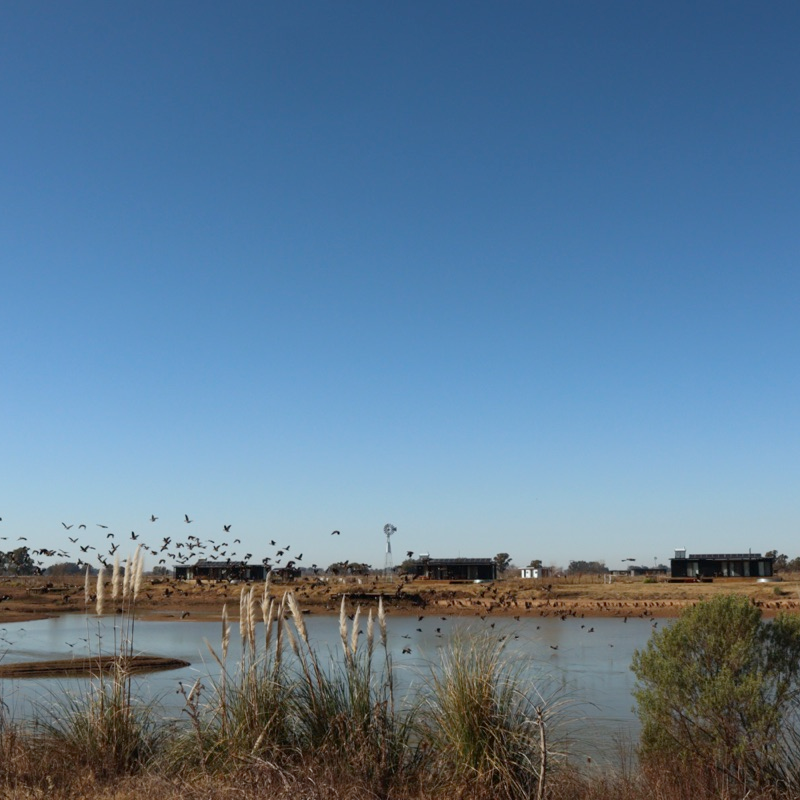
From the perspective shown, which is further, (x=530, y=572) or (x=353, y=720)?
(x=530, y=572)

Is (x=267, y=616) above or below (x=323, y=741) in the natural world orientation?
above

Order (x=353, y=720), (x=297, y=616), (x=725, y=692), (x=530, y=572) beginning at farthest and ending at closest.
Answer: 1. (x=530, y=572)
2. (x=725, y=692)
3. (x=353, y=720)
4. (x=297, y=616)

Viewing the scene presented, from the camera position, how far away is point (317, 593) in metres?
60.9

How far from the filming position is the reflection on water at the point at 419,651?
42.6 ft

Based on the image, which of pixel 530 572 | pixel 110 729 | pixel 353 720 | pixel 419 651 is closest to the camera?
pixel 353 720

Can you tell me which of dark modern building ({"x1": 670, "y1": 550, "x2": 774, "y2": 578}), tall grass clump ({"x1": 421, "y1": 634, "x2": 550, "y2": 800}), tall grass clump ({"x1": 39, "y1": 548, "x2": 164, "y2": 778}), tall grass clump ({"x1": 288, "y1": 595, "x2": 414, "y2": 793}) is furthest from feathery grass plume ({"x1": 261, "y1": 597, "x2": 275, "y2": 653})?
dark modern building ({"x1": 670, "y1": 550, "x2": 774, "y2": 578})

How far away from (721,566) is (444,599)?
38575mm

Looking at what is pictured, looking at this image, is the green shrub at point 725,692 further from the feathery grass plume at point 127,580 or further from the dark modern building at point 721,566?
the dark modern building at point 721,566

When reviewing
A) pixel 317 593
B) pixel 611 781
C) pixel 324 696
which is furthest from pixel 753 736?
pixel 317 593

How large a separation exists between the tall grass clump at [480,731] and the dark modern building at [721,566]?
263 feet

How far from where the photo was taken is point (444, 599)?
59125mm

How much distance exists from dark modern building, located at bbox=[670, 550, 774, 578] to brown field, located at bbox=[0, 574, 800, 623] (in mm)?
19632

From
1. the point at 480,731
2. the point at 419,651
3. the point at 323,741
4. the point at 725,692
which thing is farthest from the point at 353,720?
the point at 419,651

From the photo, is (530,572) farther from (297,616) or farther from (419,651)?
(297,616)
